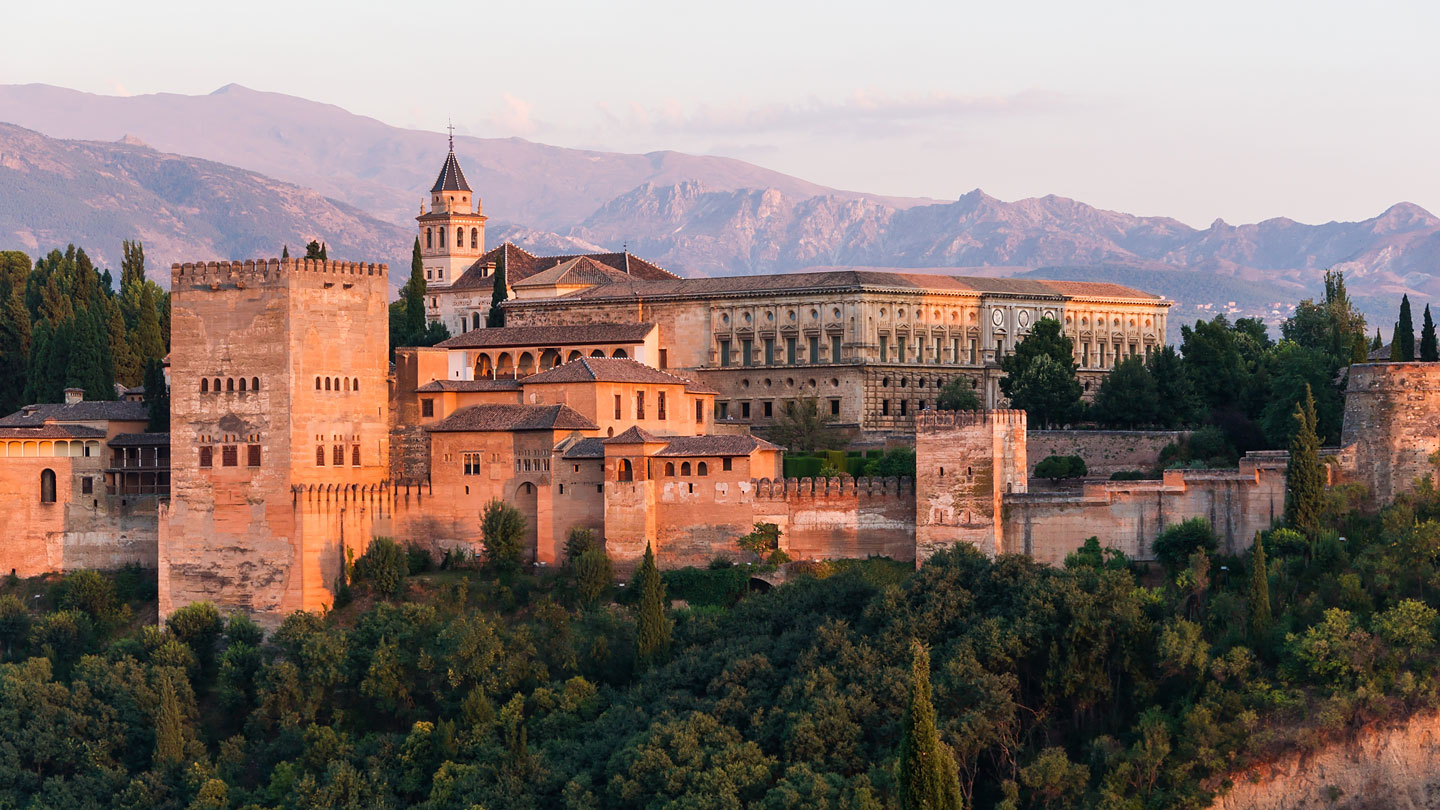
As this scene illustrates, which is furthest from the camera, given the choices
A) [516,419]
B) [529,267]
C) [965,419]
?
[529,267]

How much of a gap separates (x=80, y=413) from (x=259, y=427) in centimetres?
828

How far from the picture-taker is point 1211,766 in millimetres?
41906

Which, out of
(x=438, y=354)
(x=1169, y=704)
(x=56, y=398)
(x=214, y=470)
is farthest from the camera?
(x=56, y=398)

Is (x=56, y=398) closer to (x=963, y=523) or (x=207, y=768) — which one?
(x=207, y=768)

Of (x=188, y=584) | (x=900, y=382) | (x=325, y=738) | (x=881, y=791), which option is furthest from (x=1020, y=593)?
(x=900, y=382)

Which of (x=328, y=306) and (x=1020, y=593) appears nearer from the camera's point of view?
(x=1020, y=593)

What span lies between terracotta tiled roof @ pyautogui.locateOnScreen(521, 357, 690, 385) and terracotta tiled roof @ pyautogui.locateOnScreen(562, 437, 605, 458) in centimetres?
259

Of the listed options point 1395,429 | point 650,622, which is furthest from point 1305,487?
point 650,622

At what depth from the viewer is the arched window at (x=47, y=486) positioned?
57.6 meters

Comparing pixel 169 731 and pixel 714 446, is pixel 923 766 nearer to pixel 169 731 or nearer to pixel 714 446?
pixel 714 446

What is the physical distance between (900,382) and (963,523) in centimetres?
2241

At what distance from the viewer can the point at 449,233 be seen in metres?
98.9

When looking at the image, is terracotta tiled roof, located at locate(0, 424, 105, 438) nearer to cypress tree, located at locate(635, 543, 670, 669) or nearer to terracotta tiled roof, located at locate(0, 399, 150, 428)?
terracotta tiled roof, located at locate(0, 399, 150, 428)

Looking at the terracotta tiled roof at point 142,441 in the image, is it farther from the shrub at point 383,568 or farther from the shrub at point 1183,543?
the shrub at point 1183,543
